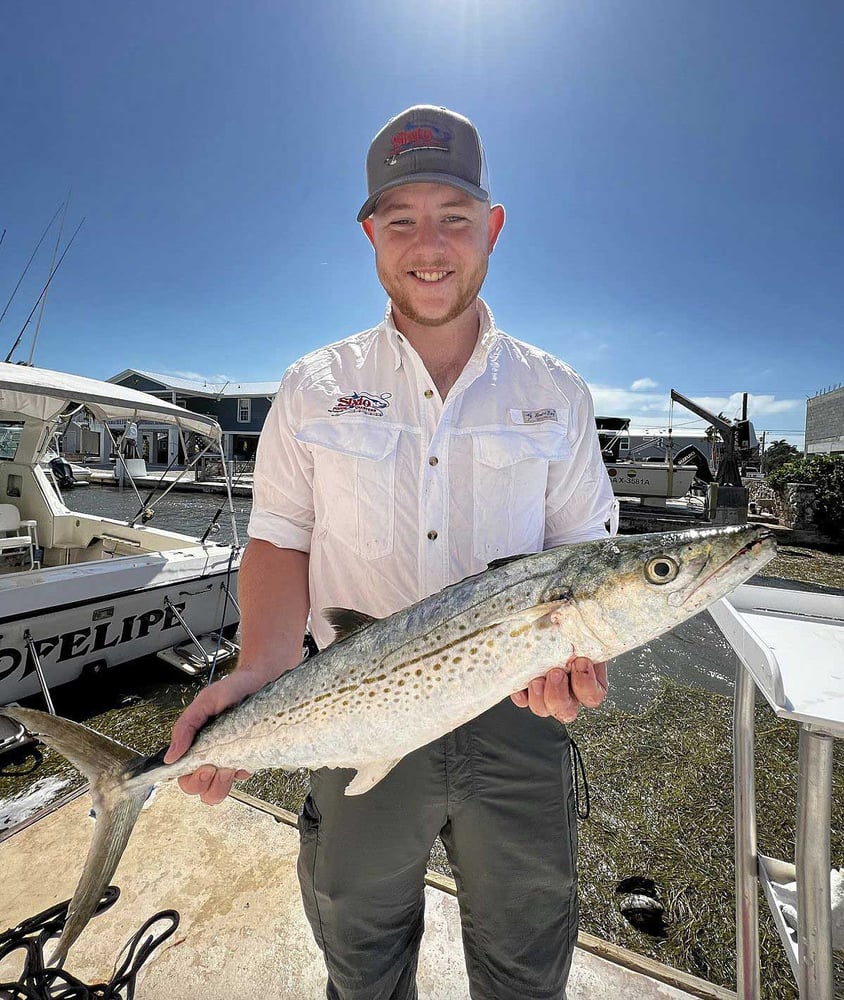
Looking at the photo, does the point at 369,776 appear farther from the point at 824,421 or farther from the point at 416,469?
the point at 824,421

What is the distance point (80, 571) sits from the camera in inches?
237

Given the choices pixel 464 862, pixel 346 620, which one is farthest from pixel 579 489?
pixel 464 862

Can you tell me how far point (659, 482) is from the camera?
19.2m

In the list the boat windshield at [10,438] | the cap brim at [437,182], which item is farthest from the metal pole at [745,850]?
the boat windshield at [10,438]

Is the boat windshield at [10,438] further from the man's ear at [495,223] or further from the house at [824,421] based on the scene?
the house at [824,421]

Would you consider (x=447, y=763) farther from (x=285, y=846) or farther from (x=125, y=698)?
(x=125, y=698)

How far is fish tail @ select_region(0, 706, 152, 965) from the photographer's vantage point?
1.90 m

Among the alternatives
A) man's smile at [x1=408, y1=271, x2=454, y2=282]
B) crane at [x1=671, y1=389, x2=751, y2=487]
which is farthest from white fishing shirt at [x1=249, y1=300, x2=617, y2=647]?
crane at [x1=671, y1=389, x2=751, y2=487]

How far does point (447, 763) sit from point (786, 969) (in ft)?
8.23

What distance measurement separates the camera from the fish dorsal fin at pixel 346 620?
189 cm

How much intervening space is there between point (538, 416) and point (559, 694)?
1.03m

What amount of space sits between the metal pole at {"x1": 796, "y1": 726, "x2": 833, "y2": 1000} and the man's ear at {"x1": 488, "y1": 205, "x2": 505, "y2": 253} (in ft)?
6.75

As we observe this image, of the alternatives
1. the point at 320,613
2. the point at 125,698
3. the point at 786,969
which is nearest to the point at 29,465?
the point at 125,698

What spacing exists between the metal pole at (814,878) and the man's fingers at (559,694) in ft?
1.95
